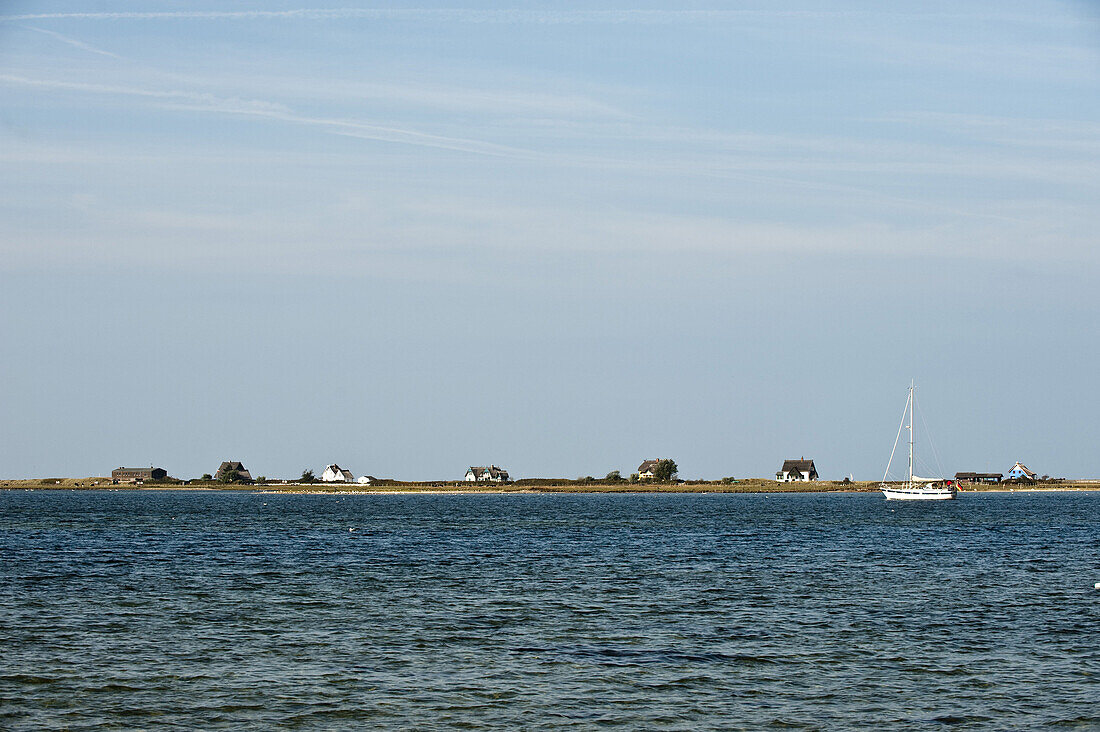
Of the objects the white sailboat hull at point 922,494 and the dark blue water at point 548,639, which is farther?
the white sailboat hull at point 922,494

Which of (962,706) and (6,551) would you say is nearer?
(962,706)

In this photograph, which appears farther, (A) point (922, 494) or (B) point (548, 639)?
(A) point (922, 494)

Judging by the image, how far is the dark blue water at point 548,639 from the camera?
79.5 ft

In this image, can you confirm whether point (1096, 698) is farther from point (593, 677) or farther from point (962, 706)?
point (593, 677)

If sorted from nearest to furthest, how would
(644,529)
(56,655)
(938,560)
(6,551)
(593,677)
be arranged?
(593,677), (56,655), (938,560), (6,551), (644,529)

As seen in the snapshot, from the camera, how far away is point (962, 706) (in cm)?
2462

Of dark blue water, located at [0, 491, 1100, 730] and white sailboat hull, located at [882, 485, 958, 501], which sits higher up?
white sailboat hull, located at [882, 485, 958, 501]

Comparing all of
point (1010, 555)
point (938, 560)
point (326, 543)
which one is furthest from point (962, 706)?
point (326, 543)

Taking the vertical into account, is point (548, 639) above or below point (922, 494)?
below

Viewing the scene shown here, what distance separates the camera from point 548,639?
3322cm

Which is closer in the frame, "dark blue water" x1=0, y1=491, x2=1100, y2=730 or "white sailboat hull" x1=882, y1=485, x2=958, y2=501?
"dark blue water" x1=0, y1=491, x2=1100, y2=730

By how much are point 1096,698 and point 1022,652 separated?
5.88 meters

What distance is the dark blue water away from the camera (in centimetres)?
2422

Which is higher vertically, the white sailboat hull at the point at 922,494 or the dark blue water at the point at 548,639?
the white sailboat hull at the point at 922,494
